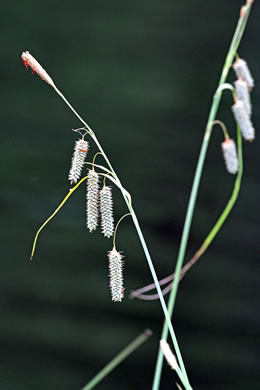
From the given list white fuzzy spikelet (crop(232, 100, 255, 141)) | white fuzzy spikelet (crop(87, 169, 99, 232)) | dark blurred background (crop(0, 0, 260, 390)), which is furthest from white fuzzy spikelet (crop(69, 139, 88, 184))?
dark blurred background (crop(0, 0, 260, 390))

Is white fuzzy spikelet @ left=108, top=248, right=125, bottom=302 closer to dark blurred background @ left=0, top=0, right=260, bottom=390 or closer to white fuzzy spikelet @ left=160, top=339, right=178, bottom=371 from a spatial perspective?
white fuzzy spikelet @ left=160, top=339, right=178, bottom=371

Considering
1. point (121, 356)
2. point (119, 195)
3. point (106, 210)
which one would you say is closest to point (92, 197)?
point (106, 210)

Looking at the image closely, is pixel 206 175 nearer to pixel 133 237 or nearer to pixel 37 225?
pixel 133 237

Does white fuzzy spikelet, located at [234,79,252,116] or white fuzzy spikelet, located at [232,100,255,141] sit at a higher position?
white fuzzy spikelet, located at [234,79,252,116]

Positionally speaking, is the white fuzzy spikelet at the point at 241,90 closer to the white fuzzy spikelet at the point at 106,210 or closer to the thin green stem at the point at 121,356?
the white fuzzy spikelet at the point at 106,210

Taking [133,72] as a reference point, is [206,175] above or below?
below

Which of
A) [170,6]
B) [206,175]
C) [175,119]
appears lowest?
[206,175]

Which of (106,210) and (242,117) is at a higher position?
(242,117)

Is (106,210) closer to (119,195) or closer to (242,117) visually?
(242,117)

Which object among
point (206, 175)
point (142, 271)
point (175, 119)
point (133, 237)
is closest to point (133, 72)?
point (175, 119)
